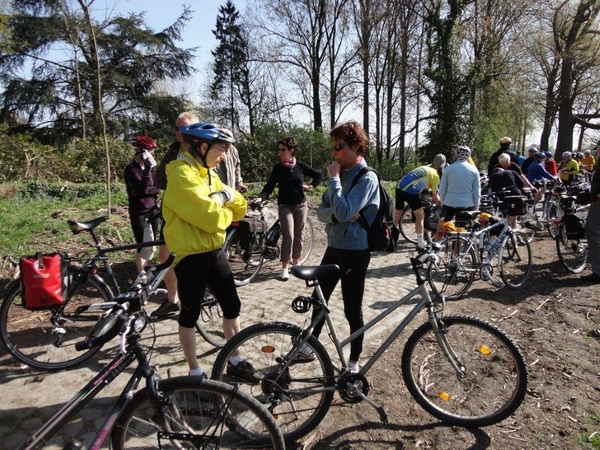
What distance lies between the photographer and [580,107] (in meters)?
33.7

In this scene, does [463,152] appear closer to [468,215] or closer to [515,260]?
[468,215]

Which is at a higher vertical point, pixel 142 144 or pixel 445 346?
pixel 142 144

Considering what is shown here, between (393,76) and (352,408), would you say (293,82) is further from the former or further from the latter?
(352,408)

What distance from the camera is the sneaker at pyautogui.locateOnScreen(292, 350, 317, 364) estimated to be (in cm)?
258

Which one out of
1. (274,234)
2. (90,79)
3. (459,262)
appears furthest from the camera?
(90,79)

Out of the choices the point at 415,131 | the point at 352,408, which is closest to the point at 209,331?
the point at 352,408

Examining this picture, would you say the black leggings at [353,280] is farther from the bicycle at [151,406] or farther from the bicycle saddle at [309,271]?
the bicycle at [151,406]

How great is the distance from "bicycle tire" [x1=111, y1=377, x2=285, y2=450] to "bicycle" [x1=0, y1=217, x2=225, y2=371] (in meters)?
1.42

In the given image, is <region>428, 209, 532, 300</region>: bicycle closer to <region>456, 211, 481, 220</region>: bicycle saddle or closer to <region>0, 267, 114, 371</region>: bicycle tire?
<region>456, 211, 481, 220</region>: bicycle saddle

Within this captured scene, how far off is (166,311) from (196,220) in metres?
1.86

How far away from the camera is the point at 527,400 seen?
10.3ft

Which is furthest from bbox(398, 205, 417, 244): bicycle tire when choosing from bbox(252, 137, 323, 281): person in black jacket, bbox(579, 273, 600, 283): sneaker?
bbox(252, 137, 323, 281): person in black jacket

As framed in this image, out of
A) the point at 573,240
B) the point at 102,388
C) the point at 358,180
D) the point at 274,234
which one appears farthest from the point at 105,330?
the point at 573,240

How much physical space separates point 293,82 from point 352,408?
2377cm
